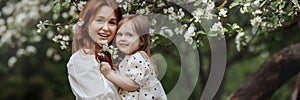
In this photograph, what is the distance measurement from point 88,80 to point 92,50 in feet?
0.51

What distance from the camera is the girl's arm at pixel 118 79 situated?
3.61 m

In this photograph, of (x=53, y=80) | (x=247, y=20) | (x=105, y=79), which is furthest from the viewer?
(x=53, y=80)

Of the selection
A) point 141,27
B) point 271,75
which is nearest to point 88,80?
point 141,27

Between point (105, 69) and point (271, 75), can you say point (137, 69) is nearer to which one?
point (105, 69)

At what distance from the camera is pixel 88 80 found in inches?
141

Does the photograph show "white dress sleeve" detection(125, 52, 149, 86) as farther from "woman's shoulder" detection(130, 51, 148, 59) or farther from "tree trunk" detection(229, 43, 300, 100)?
"tree trunk" detection(229, 43, 300, 100)

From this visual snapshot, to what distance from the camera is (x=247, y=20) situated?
7367 mm

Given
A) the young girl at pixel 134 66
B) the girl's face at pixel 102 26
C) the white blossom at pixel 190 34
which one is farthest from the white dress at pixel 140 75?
the white blossom at pixel 190 34

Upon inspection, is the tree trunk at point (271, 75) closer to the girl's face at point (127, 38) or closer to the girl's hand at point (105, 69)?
the girl's face at point (127, 38)

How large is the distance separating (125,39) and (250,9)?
32.7 inches

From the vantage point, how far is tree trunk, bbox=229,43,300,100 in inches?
225

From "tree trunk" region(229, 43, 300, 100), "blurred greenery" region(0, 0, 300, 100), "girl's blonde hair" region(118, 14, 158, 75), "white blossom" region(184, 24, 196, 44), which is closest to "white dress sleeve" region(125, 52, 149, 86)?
"girl's blonde hair" region(118, 14, 158, 75)

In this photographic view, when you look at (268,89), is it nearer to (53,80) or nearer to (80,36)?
(80,36)

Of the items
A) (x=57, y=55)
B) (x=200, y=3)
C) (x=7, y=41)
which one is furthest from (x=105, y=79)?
(x=57, y=55)
